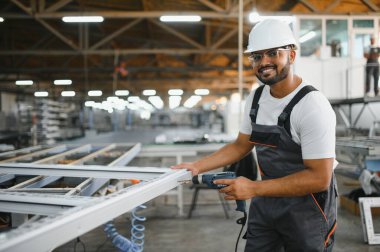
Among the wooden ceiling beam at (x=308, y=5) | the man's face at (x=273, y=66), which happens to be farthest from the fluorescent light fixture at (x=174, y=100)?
the man's face at (x=273, y=66)

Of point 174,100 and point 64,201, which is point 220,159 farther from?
point 174,100

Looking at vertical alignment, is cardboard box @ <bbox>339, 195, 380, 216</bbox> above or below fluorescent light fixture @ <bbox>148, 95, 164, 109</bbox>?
below

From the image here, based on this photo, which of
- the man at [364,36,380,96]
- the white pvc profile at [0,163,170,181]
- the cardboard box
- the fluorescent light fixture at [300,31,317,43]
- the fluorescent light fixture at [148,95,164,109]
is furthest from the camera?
the fluorescent light fixture at [148,95,164,109]

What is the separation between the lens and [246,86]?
806 inches

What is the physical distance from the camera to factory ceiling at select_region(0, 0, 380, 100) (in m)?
9.35

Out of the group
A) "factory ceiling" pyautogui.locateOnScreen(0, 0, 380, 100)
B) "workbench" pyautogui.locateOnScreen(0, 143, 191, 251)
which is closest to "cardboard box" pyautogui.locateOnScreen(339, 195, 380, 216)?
"factory ceiling" pyautogui.locateOnScreen(0, 0, 380, 100)

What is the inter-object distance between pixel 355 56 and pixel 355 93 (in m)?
1.09

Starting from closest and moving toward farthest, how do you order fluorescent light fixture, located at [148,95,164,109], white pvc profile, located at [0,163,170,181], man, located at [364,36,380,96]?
white pvc profile, located at [0,163,170,181], man, located at [364,36,380,96], fluorescent light fixture, located at [148,95,164,109]

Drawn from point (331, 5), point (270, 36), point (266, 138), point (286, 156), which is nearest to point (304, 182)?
point (286, 156)

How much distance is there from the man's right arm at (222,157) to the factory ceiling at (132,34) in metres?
6.02

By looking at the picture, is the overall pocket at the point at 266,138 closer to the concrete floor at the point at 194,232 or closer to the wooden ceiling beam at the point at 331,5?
the concrete floor at the point at 194,232

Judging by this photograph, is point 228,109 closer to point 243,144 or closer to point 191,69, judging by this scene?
point 191,69

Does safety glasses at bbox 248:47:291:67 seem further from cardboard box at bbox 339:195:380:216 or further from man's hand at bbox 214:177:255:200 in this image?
cardboard box at bbox 339:195:380:216

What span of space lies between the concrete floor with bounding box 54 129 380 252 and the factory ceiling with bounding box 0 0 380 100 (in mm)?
4646
